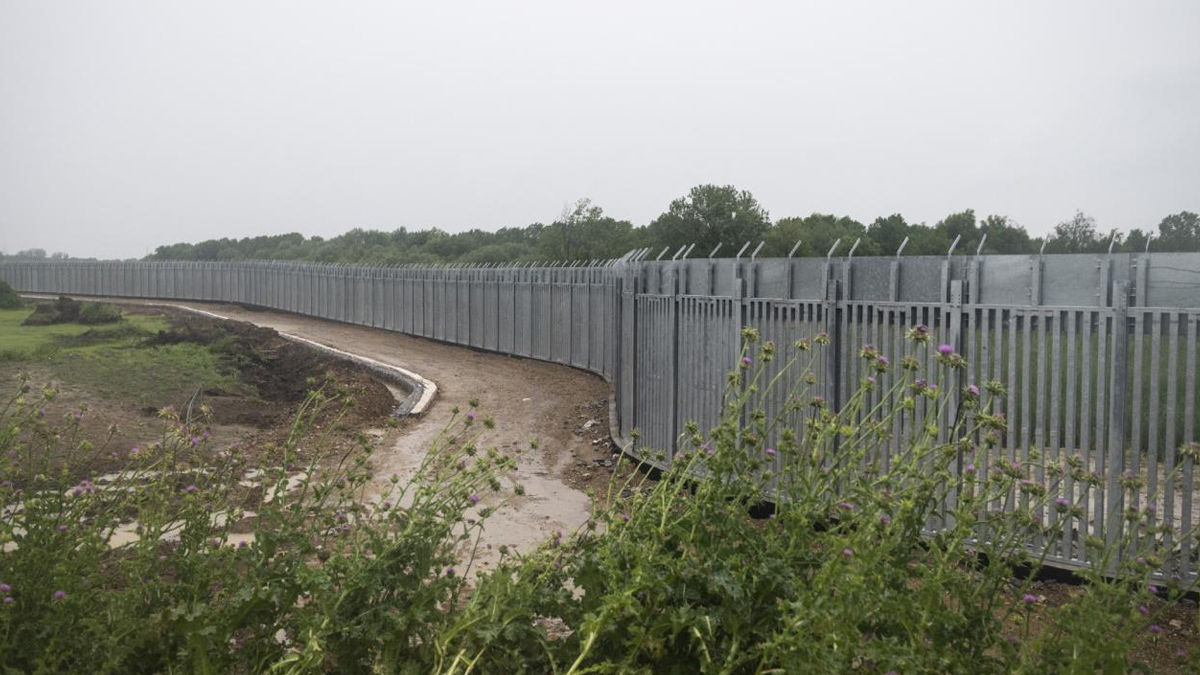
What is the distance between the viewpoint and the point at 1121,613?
362 centimetres

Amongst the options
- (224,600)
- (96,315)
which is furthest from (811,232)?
(224,600)

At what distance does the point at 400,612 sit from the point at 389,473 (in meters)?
6.90

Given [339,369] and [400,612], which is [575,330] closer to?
[339,369]

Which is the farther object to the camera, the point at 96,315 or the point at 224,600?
the point at 96,315

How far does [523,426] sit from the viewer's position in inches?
552

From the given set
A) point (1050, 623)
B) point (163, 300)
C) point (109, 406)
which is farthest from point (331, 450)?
point (163, 300)

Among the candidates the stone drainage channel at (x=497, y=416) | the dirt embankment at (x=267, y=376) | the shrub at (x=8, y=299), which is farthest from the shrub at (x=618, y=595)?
the shrub at (x=8, y=299)

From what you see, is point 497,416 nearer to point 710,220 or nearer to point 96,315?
point 96,315

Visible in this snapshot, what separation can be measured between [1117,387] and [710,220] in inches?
1646

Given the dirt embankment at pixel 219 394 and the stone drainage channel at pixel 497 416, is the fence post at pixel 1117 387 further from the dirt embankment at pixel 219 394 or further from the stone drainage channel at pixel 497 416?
the dirt embankment at pixel 219 394

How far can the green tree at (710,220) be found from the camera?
47.3 metres

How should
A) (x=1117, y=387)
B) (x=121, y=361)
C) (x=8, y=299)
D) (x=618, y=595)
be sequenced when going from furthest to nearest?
(x=8, y=299) < (x=121, y=361) < (x=1117, y=387) < (x=618, y=595)

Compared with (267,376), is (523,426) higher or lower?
lower

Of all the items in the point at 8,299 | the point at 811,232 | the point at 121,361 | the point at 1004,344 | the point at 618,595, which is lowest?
the point at 121,361
